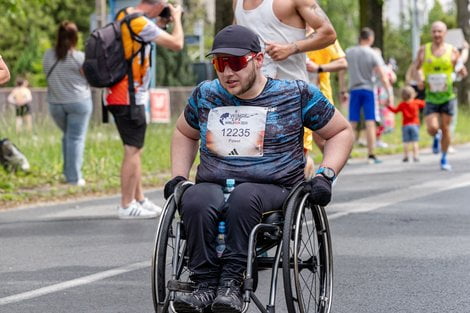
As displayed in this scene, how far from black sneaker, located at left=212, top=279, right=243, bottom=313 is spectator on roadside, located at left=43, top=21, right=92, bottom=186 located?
9.17 m

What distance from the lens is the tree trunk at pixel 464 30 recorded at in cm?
3691

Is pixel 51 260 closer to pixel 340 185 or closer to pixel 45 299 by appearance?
pixel 45 299

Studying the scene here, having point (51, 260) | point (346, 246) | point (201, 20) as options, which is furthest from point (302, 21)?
point (201, 20)

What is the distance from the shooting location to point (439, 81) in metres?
17.0

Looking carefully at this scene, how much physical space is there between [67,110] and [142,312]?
27.9 ft

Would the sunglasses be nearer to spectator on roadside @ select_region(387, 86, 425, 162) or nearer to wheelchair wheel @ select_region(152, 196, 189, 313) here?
wheelchair wheel @ select_region(152, 196, 189, 313)

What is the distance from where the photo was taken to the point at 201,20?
61.1 meters

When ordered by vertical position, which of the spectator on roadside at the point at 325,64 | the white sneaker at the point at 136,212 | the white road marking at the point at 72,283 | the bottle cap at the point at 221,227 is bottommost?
the white sneaker at the point at 136,212

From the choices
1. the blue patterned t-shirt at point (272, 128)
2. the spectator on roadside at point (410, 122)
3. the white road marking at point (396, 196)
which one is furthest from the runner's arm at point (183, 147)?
the spectator on roadside at point (410, 122)

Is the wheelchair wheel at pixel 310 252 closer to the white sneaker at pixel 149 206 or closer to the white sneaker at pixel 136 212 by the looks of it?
the white sneaker at pixel 136 212

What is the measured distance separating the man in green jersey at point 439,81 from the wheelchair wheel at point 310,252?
34.7 ft

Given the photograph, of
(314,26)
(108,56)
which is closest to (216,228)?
(314,26)

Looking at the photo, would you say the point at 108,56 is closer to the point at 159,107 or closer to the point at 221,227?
the point at 221,227

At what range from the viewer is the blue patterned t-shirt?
615 centimetres
